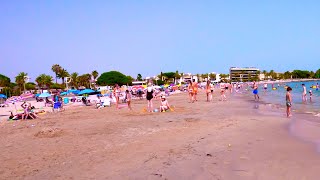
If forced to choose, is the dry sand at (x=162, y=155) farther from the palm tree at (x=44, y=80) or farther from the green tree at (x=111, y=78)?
the green tree at (x=111, y=78)

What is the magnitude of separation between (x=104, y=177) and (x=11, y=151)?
390 cm

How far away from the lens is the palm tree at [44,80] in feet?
367

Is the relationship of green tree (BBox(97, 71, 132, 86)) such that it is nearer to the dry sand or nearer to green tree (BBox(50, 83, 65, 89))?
green tree (BBox(50, 83, 65, 89))

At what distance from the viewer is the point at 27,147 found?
8.45m

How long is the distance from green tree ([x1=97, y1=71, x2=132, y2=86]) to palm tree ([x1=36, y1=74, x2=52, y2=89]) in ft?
95.4

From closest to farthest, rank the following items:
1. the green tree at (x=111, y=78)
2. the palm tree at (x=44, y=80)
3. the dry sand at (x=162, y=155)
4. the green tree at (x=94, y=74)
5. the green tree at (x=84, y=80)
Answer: the dry sand at (x=162, y=155), the palm tree at (x=44, y=80), the green tree at (x=84, y=80), the green tree at (x=111, y=78), the green tree at (x=94, y=74)

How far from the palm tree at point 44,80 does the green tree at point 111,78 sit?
95.4 feet

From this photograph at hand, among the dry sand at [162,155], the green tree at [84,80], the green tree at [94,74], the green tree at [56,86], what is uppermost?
the green tree at [94,74]

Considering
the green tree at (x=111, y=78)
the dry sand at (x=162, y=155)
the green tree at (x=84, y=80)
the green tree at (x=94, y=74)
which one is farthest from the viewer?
the green tree at (x=94, y=74)

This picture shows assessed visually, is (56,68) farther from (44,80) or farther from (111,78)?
(111,78)

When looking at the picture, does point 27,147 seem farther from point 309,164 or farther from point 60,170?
point 309,164

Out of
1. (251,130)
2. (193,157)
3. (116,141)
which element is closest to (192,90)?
(251,130)

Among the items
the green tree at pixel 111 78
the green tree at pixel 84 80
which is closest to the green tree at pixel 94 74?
the green tree at pixel 111 78

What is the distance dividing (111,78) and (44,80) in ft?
115
